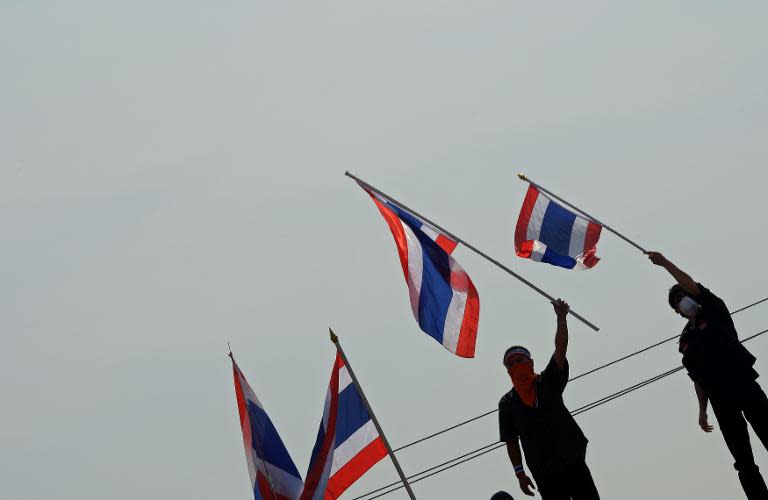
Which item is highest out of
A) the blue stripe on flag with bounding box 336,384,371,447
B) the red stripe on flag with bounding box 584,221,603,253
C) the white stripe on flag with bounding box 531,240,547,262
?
the white stripe on flag with bounding box 531,240,547,262

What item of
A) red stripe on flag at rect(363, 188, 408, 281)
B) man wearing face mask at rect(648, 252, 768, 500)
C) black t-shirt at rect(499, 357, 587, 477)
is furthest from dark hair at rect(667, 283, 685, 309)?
red stripe on flag at rect(363, 188, 408, 281)

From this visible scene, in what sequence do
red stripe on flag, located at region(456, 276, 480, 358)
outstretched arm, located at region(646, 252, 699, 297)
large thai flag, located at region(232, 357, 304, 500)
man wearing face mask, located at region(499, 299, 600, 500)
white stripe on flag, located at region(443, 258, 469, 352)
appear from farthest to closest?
white stripe on flag, located at region(443, 258, 469, 352)
red stripe on flag, located at region(456, 276, 480, 358)
large thai flag, located at region(232, 357, 304, 500)
outstretched arm, located at region(646, 252, 699, 297)
man wearing face mask, located at region(499, 299, 600, 500)

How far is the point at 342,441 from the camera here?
12.6m

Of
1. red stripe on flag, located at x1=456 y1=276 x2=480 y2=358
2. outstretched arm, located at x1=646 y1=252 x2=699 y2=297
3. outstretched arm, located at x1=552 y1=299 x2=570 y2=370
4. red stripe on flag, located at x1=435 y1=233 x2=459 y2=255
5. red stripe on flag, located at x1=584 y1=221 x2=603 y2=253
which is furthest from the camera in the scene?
red stripe on flag, located at x1=584 y1=221 x2=603 y2=253

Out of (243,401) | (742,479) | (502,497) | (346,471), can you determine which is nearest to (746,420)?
(742,479)

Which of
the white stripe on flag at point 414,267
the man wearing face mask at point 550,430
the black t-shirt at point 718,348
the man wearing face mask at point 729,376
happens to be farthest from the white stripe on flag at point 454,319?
the black t-shirt at point 718,348

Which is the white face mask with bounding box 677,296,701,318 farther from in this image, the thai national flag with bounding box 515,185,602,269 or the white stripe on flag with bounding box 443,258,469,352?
the thai national flag with bounding box 515,185,602,269

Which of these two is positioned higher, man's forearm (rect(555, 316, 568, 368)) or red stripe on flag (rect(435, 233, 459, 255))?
red stripe on flag (rect(435, 233, 459, 255))

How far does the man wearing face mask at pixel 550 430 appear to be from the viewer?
1176cm

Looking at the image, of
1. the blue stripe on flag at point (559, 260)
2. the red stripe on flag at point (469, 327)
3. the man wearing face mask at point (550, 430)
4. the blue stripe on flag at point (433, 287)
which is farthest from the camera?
the blue stripe on flag at point (559, 260)

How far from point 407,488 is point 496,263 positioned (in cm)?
258

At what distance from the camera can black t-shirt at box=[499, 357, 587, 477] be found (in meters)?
11.7

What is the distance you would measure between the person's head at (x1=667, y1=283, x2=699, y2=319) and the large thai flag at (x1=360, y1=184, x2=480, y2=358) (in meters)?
1.80

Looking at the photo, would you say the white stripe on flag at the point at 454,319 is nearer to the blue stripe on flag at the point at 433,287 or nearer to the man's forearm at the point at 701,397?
the blue stripe on flag at the point at 433,287
